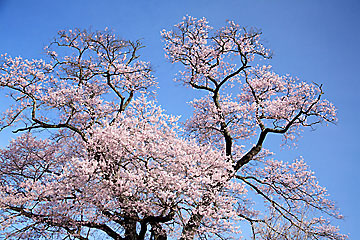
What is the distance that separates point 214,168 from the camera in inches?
351

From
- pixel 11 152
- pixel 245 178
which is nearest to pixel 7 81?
pixel 11 152

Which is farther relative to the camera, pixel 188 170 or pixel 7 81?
pixel 7 81

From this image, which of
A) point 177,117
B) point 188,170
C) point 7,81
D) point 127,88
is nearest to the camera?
point 188,170

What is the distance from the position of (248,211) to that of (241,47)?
5.86 metres

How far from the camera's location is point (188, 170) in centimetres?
823

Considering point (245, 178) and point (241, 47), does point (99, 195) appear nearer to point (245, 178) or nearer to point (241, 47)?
point (245, 178)

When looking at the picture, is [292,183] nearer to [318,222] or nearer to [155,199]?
[318,222]

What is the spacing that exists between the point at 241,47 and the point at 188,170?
19.0 ft

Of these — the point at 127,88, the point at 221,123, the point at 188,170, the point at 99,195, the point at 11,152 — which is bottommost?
the point at 99,195

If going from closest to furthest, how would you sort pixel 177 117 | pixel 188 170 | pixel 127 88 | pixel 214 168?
pixel 188 170 < pixel 214 168 < pixel 177 117 < pixel 127 88

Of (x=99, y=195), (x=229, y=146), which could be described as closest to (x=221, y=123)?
(x=229, y=146)

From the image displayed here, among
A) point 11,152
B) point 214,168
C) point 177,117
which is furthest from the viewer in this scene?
point 11,152

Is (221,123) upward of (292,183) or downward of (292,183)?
upward

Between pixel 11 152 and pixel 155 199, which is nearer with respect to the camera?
pixel 155 199
